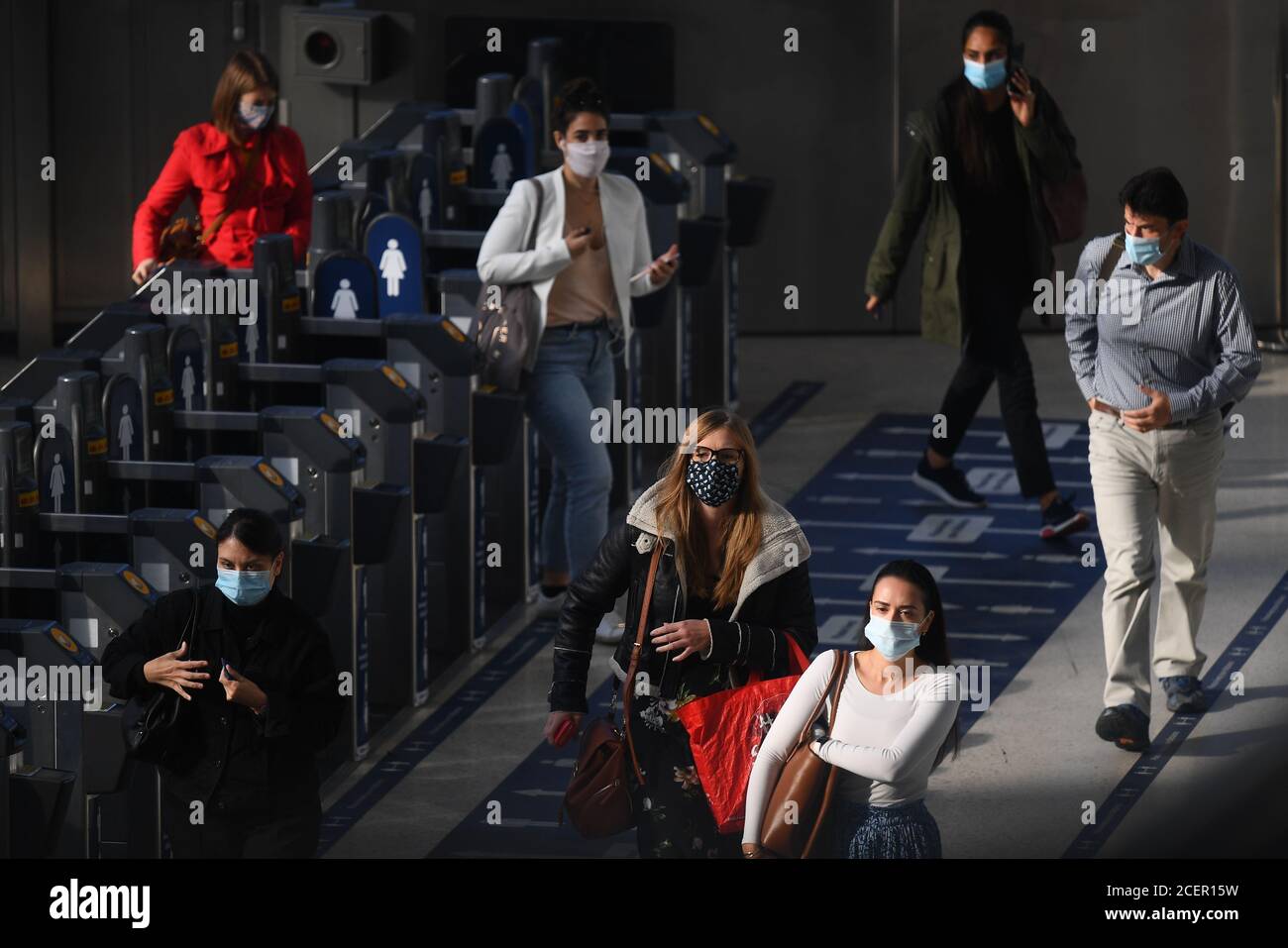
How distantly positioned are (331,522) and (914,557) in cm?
293

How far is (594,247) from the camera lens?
8859mm

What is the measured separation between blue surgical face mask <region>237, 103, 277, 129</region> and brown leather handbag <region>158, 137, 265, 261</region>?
13 cm

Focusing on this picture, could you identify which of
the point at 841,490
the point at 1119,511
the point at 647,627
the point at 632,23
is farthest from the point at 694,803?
the point at 632,23

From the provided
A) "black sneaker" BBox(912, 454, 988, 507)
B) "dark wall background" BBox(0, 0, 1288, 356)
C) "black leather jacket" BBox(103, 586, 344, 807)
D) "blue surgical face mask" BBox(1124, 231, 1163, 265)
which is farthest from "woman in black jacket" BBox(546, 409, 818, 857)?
"dark wall background" BBox(0, 0, 1288, 356)

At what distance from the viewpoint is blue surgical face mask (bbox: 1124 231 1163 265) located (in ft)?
24.7

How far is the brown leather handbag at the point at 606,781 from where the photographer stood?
5.98m

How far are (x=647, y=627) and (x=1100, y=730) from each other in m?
2.53

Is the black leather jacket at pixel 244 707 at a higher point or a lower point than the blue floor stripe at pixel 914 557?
higher

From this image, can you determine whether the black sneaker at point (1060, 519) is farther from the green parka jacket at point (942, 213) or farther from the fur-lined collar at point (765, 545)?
the fur-lined collar at point (765, 545)

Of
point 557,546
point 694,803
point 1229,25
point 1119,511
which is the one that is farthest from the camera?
point 1229,25

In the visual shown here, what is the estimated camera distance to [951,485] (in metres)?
10.7

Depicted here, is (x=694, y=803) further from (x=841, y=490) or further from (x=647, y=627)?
(x=841, y=490)

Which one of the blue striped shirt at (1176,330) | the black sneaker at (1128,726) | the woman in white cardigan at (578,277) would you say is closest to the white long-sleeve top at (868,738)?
the blue striped shirt at (1176,330)

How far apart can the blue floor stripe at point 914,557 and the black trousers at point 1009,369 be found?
312 millimetres
